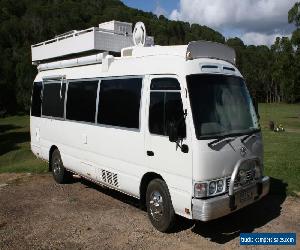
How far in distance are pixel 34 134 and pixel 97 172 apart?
4118 millimetres

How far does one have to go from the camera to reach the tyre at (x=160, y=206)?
24.1 feet

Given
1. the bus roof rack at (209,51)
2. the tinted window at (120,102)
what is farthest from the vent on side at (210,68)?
the tinted window at (120,102)

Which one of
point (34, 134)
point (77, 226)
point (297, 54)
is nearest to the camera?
point (77, 226)

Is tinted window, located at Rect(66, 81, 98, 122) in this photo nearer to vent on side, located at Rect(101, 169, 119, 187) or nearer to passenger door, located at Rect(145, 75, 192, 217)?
vent on side, located at Rect(101, 169, 119, 187)

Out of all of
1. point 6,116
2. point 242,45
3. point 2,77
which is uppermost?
point 242,45

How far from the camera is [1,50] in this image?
76688mm

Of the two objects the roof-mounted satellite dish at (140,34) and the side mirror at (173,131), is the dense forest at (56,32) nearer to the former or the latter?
the roof-mounted satellite dish at (140,34)

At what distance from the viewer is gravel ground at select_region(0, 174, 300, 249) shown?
7242 millimetres

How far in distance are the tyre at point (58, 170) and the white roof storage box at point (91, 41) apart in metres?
2.77

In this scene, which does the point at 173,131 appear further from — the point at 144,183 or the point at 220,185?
the point at 144,183

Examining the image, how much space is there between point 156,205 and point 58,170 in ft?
15.4

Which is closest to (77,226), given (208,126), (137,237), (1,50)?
(137,237)

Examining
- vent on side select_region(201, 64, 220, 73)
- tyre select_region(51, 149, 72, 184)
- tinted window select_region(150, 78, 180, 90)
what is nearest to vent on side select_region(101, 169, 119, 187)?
tinted window select_region(150, 78, 180, 90)

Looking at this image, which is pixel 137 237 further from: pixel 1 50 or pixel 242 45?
pixel 242 45
